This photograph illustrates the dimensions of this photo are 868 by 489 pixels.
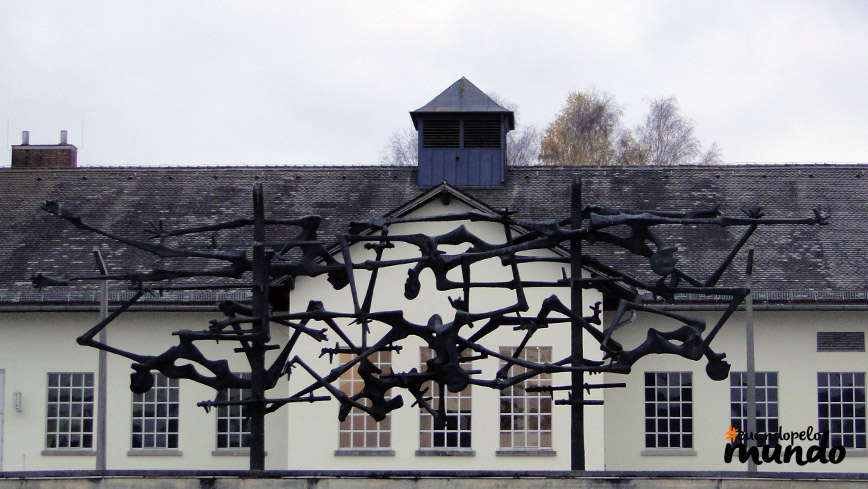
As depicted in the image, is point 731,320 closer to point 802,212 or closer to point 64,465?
point 802,212

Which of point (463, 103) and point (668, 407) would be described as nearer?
point (668, 407)

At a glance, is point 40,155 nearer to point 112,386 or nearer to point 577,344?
point 112,386

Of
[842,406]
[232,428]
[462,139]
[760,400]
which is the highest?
[462,139]

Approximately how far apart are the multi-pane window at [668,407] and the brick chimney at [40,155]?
17.8 meters

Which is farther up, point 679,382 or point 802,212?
point 802,212

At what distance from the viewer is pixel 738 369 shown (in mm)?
24625

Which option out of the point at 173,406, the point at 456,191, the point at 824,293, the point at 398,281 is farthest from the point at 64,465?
the point at 824,293

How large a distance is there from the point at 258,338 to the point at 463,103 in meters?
16.7

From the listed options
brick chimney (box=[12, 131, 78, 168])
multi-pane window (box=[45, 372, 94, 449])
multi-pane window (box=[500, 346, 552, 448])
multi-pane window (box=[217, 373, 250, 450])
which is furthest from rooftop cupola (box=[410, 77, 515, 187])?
brick chimney (box=[12, 131, 78, 168])

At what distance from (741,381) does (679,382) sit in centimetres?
121

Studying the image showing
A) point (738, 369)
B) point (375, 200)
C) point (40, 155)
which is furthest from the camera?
point (40, 155)

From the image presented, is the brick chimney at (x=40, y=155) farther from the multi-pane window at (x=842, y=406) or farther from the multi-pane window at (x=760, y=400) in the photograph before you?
the multi-pane window at (x=842, y=406)

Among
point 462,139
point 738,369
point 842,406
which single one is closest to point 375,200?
point 462,139

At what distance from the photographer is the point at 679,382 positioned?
24812 mm
